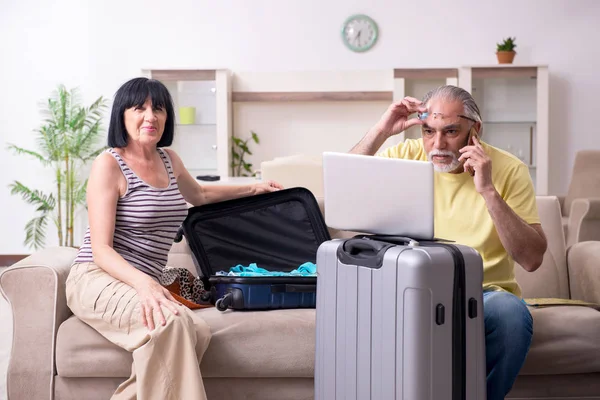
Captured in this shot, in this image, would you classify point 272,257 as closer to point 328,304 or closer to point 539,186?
point 328,304

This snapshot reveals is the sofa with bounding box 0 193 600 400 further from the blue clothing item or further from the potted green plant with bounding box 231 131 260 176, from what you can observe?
the potted green plant with bounding box 231 131 260 176

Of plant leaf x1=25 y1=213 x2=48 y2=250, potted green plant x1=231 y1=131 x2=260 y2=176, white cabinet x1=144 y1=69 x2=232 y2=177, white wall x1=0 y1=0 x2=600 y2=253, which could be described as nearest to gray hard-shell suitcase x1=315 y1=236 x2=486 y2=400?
white cabinet x1=144 y1=69 x2=232 y2=177

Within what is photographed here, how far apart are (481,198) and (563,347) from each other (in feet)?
1.67

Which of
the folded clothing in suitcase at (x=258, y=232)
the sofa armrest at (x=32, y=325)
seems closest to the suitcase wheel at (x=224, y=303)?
the folded clothing in suitcase at (x=258, y=232)

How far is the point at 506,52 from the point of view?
6.36 m

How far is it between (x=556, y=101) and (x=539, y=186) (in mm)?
819

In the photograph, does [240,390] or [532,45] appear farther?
[532,45]

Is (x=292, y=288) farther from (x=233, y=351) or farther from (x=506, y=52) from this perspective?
(x=506, y=52)

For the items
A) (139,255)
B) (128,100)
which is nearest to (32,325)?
(139,255)

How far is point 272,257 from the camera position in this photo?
3.00 metres

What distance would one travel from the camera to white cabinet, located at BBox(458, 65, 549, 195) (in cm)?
634

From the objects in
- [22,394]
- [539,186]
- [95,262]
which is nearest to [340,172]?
[95,262]

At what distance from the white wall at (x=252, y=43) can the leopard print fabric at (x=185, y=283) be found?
4.13 meters

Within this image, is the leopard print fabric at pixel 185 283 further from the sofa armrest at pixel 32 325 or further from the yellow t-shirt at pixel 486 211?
the yellow t-shirt at pixel 486 211
